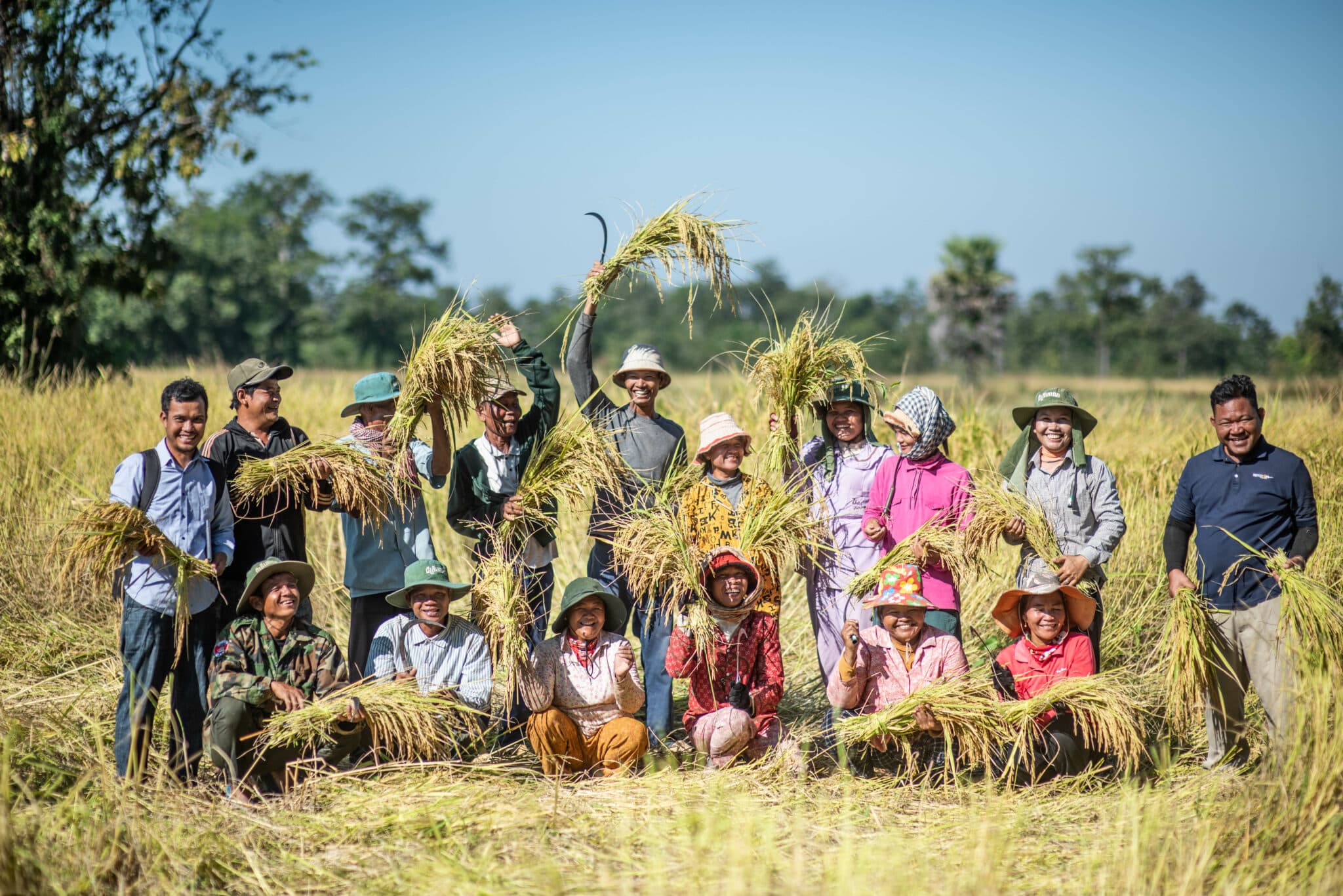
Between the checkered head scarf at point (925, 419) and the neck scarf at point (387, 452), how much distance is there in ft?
6.55

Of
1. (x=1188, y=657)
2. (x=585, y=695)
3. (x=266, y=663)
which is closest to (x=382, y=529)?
(x=266, y=663)

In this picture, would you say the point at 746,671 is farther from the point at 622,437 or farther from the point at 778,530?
the point at 622,437

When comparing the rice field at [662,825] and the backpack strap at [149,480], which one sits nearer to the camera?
the rice field at [662,825]

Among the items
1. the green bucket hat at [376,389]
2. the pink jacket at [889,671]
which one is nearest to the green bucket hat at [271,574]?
the green bucket hat at [376,389]

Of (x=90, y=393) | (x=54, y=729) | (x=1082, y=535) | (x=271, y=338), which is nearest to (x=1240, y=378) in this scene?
(x=1082, y=535)

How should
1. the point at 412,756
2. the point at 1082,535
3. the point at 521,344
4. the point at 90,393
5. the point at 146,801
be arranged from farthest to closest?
the point at 90,393
the point at 521,344
the point at 1082,535
the point at 412,756
the point at 146,801

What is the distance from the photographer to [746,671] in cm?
414

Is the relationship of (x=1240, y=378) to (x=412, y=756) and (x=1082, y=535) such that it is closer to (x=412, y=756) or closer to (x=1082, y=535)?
(x=1082, y=535)

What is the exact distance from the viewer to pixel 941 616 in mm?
4035

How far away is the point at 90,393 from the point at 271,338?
2280 cm

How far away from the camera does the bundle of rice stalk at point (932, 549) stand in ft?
13.0

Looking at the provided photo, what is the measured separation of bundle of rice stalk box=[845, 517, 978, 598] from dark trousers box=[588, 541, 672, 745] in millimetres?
820

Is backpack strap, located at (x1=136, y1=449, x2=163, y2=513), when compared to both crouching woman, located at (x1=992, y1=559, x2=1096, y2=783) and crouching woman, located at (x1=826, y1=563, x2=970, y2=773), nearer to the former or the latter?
crouching woman, located at (x1=826, y1=563, x2=970, y2=773)

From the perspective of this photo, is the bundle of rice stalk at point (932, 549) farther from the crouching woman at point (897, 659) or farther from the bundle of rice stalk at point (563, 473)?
the bundle of rice stalk at point (563, 473)
